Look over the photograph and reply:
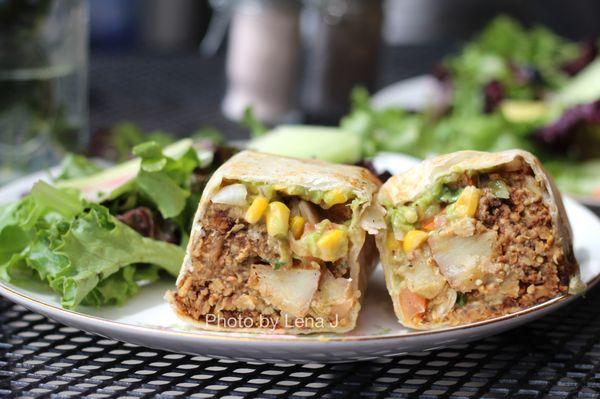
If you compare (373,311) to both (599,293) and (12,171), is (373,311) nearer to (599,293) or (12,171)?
(599,293)

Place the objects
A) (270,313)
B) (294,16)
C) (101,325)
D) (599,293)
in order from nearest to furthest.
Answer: (101,325) < (270,313) < (599,293) < (294,16)

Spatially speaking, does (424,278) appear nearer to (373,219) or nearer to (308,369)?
(373,219)

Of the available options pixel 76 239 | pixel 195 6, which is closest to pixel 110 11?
pixel 195 6

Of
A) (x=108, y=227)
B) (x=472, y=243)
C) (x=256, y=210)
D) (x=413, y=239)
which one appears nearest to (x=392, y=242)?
(x=413, y=239)

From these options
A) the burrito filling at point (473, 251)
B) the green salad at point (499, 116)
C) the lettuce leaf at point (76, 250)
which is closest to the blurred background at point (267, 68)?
the green salad at point (499, 116)

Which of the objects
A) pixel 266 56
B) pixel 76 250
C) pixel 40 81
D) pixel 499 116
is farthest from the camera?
pixel 266 56
